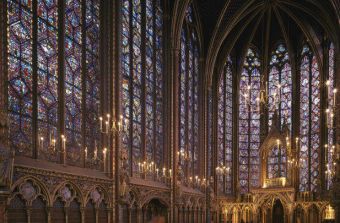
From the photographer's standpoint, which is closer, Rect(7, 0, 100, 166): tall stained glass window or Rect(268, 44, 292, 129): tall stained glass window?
Rect(7, 0, 100, 166): tall stained glass window

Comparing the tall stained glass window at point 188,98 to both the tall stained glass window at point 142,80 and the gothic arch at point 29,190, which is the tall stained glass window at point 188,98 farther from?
the gothic arch at point 29,190

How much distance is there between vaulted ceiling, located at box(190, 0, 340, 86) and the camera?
35.7m

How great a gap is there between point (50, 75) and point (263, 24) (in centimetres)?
2552

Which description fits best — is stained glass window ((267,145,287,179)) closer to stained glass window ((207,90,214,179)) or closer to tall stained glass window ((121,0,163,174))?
stained glass window ((207,90,214,179))

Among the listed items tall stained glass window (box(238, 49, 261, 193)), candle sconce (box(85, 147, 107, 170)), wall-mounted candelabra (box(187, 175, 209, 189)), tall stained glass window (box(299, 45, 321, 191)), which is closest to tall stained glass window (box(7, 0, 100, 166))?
candle sconce (box(85, 147, 107, 170))

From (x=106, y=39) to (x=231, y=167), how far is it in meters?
21.6

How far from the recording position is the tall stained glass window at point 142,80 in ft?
82.1

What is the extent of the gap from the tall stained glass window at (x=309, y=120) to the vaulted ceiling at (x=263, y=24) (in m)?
1.74

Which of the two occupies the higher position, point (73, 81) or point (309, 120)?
point (73, 81)

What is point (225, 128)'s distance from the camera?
41250 mm

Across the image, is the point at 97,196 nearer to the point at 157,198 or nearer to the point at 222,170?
the point at 157,198

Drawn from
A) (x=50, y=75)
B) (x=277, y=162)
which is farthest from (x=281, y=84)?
(x=50, y=75)

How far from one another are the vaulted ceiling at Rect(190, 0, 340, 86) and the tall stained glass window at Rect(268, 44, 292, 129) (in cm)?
90

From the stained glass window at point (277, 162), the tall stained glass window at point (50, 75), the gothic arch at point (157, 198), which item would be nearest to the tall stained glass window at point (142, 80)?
the gothic arch at point (157, 198)
